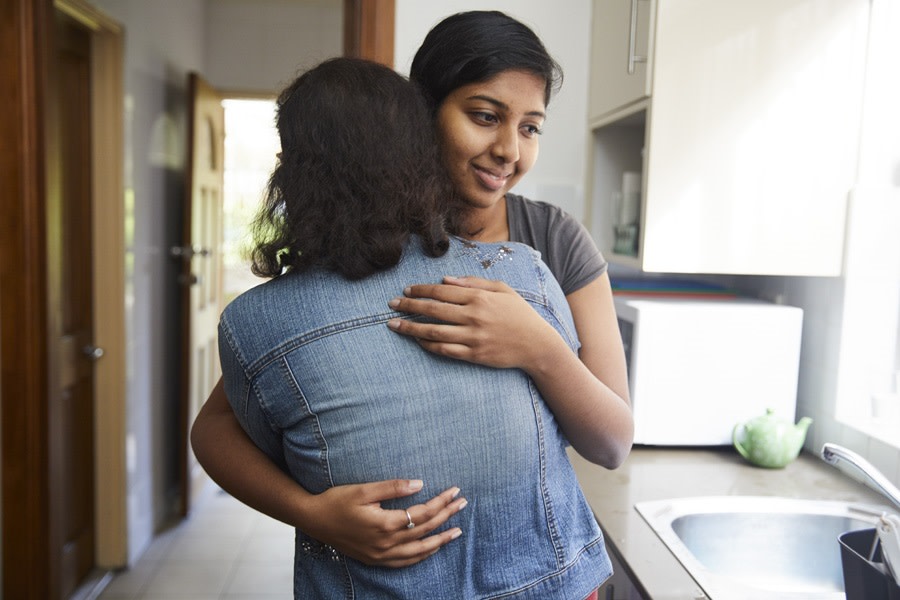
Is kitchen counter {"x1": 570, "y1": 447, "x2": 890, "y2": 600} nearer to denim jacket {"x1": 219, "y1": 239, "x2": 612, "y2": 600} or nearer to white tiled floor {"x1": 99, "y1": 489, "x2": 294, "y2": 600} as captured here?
denim jacket {"x1": 219, "y1": 239, "x2": 612, "y2": 600}

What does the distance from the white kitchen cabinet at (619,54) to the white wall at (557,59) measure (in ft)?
0.13

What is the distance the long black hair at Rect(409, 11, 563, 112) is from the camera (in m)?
0.99

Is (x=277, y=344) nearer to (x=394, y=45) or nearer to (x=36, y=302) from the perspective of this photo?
(x=394, y=45)

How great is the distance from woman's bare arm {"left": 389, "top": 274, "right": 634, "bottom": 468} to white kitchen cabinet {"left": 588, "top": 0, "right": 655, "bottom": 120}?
0.94 meters

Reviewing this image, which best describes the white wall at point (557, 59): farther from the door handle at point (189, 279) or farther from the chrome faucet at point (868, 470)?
the door handle at point (189, 279)

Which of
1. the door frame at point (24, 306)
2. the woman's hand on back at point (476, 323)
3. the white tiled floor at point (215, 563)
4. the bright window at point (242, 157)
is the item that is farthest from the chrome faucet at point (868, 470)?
the bright window at point (242, 157)

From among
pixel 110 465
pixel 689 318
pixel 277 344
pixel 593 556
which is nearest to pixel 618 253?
pixel 689 318

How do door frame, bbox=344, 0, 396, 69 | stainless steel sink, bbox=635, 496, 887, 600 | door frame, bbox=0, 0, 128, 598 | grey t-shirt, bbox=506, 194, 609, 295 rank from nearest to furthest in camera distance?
1. grey t-shirt, bbox=506, 194, 609, 295
2. stainless steel sink, bbox=635, 496, 887, 600
3. door frame, bbox=344, 0, 396, 69
4. door frame, bbox=0, 0, 128, 598

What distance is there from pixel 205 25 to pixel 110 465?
2.61 metres

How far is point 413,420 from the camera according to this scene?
72cm

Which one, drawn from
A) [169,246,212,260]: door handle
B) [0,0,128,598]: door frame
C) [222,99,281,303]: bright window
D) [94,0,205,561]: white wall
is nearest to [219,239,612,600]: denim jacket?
[0,0,128,598]: door frame

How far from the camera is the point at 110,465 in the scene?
309cm

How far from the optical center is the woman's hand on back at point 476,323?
0.73 m

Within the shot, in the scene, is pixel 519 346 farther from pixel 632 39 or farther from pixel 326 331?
pixel 632 39
